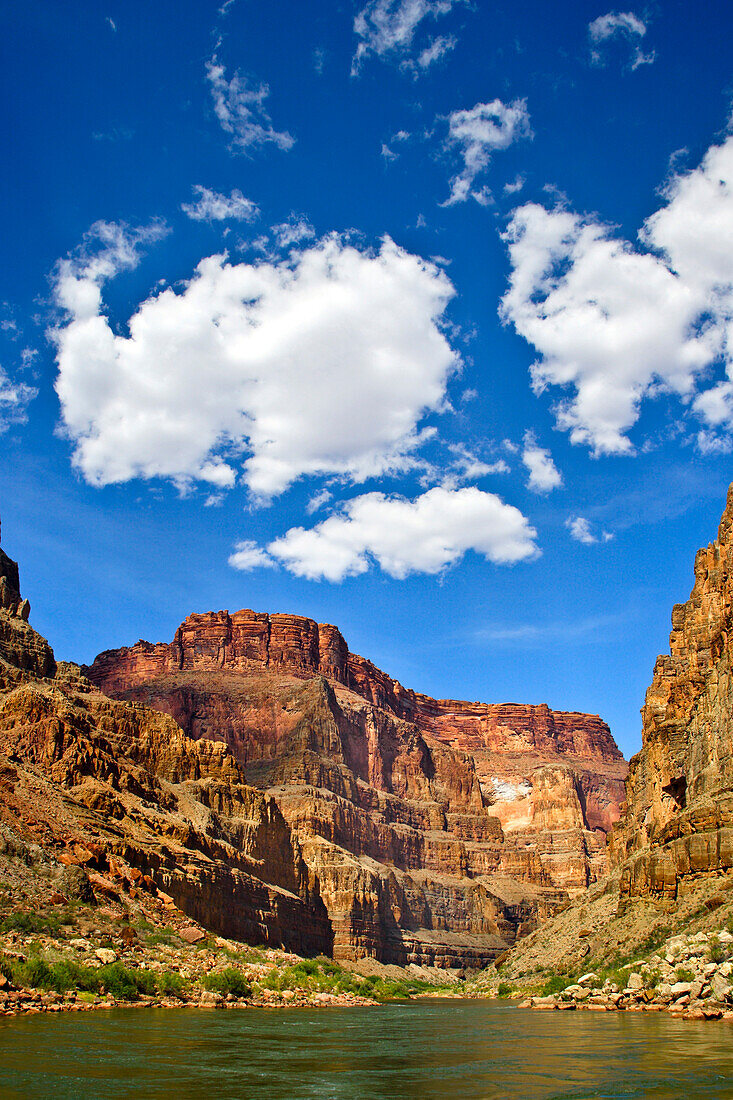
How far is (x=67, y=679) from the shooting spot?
324 feet

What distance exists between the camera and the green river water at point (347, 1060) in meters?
17.9

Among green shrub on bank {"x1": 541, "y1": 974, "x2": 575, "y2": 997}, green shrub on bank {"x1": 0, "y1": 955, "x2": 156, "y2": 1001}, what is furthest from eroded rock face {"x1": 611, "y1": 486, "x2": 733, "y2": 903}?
green shrub on bank {"x1": 0, "y1": 955, "x2": 156, "y2": 1001}

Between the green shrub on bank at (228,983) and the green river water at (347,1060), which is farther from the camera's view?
the green shrub on bank at (228,983)

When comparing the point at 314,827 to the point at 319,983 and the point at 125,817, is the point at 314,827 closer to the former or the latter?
the point at 319,983

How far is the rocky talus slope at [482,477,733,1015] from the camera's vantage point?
39.8 meters

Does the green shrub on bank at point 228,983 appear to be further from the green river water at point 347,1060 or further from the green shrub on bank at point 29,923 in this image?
the green river water at point 347,1060

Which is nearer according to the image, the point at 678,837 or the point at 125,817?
the point at 678,837

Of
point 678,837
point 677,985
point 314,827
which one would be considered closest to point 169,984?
point 677,985

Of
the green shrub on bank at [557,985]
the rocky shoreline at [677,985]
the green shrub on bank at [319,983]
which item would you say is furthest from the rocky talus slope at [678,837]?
the green shrub on bank at [319,983]

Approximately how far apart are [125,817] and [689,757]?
40.1m

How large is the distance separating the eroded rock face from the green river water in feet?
36.2

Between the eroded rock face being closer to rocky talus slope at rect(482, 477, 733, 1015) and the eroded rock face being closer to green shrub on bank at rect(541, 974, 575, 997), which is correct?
rocky talus slope at rect(482, 477, 733, 1015)

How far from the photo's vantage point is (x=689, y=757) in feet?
199

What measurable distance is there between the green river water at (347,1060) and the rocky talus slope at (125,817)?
18.1 meters
